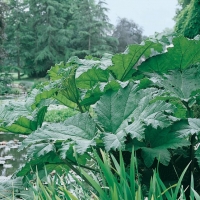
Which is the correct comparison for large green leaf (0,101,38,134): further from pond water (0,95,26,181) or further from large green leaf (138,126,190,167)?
pond water (0,95,26,181)

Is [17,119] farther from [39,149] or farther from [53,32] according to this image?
[53,32]

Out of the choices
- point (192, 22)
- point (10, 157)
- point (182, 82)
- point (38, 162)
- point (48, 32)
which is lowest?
point (10, 157)

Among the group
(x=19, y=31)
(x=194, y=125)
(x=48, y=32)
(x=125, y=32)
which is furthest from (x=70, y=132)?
(x=125, y=32)

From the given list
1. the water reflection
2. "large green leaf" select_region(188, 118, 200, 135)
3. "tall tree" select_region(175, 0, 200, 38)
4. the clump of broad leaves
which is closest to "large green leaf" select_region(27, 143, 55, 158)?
the clump of broad leaves

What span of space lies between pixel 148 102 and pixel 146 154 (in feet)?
0.56

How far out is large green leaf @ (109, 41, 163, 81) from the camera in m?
1.27

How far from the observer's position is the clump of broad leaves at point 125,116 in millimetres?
1006

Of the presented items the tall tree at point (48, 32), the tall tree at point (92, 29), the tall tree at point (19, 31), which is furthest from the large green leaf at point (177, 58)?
the tall tree at point (19, 31)

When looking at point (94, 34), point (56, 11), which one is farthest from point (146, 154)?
point (56, 11)

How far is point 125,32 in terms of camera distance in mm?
32469

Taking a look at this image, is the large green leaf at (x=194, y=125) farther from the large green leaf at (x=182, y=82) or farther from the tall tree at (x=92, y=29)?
the tall tree at (x=92, y=29)

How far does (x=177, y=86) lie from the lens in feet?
3.90

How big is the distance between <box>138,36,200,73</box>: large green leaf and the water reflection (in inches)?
134

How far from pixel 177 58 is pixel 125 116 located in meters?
0.36
